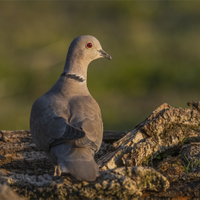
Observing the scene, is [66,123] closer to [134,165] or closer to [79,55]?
[134,165]

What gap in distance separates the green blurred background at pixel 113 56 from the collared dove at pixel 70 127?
13.7 ft

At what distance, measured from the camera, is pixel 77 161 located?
4.13 m

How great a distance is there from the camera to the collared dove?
4129 millimetres

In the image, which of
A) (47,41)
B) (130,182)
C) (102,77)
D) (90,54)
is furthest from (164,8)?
(130,182)

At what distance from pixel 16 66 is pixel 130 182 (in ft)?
32.6

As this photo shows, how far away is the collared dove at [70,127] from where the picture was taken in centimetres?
413

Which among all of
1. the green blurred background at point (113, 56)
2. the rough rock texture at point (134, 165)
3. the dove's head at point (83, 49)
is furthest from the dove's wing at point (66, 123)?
the green blurred background at point (113, 56)

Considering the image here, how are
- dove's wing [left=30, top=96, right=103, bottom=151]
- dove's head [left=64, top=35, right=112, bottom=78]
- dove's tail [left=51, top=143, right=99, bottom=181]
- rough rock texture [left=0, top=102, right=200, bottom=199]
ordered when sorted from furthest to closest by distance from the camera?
dove's head [left=64, top=35, right=112, bottom=78]
dove's wing [left=30, top=96, right=103, bottom=151]
dove's tail [left=51, top=143, right=99, bottom=181]
rough rock texture [left=0, top=102, right=200, bottom=199]

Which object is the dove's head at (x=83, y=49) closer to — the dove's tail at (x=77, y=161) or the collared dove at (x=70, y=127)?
the collared dove at (x=70, y=127)

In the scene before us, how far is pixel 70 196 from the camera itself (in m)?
3.73

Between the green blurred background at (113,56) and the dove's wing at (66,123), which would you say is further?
the green blurred background at (113,56)

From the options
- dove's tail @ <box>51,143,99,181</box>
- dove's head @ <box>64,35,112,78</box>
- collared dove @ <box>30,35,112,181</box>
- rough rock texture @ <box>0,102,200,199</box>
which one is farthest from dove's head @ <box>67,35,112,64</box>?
dove's tail @ <box>51,143,99,181</box>

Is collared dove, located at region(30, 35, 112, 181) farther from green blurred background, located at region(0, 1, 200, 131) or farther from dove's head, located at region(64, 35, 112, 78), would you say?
green blurred background, located at region(0, 1, 200, 131)

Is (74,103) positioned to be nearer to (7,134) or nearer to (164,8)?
(7,134)
